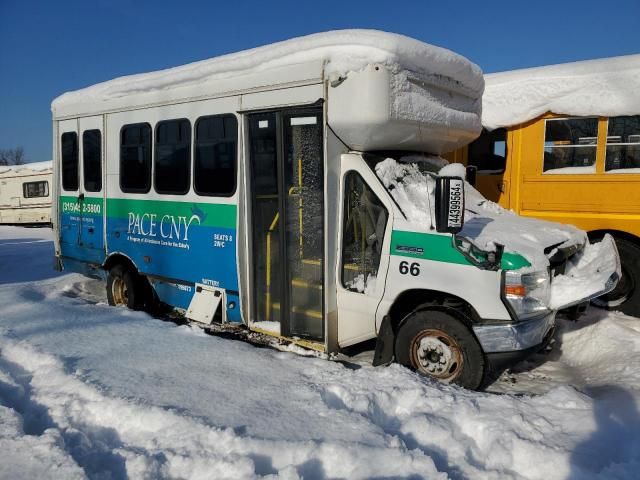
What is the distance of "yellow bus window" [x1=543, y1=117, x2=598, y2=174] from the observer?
23.0ft

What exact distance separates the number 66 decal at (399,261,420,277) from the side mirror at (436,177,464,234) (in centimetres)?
55

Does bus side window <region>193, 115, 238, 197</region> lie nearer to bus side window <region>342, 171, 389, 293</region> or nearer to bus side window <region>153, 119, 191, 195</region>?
bus side window <region>153, 119, 191, 195</region>

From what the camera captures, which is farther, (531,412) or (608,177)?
(608,177)

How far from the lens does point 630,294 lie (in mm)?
6820

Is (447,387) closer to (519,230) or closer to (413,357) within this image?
(413,357)

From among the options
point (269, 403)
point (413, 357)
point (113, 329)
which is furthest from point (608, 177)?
point (113, 329)

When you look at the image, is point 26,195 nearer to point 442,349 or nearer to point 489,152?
point 489,152

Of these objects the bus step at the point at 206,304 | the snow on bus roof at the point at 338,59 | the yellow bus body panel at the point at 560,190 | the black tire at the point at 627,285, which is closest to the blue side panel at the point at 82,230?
the bus step at the point at 206,304

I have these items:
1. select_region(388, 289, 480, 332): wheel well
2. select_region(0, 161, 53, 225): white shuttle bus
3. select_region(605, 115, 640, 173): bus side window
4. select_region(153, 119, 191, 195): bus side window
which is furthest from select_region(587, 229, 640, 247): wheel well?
select_region(0, 161, 53, 225): white shuttle bus

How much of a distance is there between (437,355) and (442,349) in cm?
8

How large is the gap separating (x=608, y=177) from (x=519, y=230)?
120 inches

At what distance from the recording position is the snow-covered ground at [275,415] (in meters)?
2.94

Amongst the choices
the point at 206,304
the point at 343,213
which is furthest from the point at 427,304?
the point at 206,304

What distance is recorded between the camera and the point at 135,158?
21.9ft
